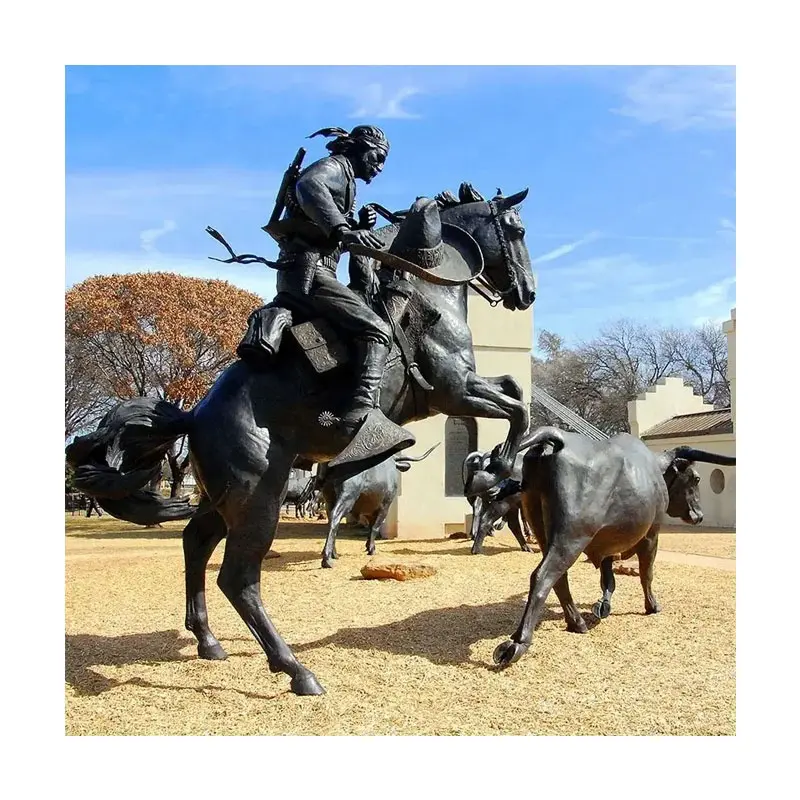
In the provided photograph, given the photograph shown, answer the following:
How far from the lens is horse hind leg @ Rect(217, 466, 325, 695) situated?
4832mm

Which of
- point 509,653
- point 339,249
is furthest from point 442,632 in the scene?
point 339,249

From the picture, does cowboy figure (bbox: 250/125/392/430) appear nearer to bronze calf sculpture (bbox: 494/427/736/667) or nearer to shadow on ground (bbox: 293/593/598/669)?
bronze calf sculpture (bbox: 494/427/736/667)

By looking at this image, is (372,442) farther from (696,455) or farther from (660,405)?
(660,405)

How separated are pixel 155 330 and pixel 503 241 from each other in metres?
19.1

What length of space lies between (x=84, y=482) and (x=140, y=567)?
25.6ft

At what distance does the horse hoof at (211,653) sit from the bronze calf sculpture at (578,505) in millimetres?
2033

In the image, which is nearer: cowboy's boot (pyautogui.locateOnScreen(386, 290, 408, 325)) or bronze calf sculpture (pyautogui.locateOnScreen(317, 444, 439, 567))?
cowboy's boot (pyautogui.locateOnScreen(386, 290, 408, 325))

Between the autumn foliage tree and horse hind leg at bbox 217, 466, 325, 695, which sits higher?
the autumn foliage tree

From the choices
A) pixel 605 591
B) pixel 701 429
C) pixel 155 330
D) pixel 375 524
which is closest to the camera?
pixel 605 591

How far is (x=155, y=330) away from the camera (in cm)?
2298

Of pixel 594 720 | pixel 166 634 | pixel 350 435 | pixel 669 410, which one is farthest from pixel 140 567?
pixel 669 410

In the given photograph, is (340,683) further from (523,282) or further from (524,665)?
(523,282)

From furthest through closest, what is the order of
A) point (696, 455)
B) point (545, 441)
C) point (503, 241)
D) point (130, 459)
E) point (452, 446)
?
point (452, 446), point (696, 455), point (545, 441), point (503, 241), point (130, 459)

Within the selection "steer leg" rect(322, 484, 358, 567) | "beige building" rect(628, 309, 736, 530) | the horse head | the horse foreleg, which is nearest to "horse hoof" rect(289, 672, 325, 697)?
the horse foreleg
